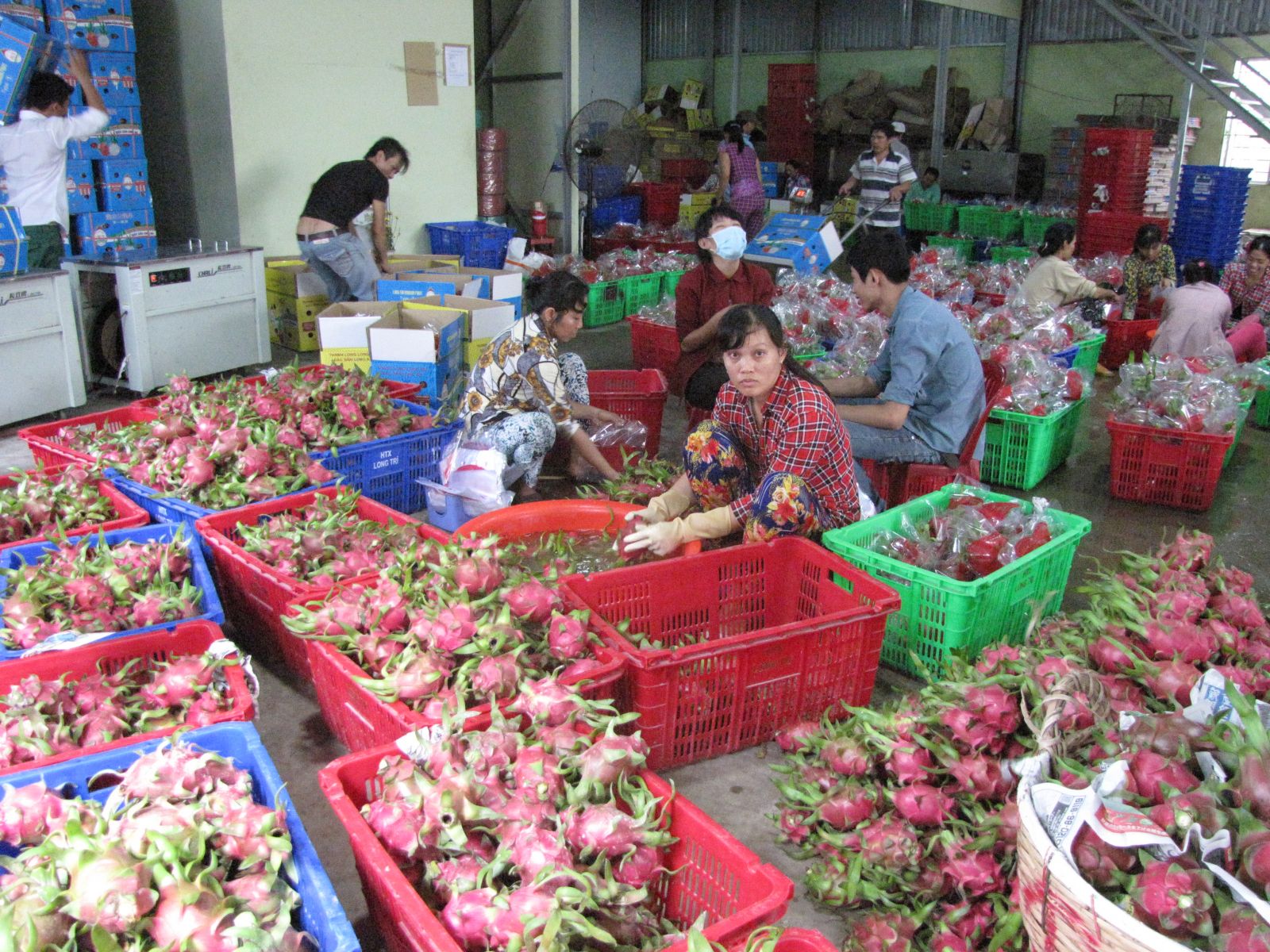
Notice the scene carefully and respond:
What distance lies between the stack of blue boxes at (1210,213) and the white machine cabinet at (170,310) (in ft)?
24.8

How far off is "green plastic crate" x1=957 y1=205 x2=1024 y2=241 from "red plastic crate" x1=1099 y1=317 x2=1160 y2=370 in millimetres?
3654

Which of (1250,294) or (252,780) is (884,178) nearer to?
(1250,294)

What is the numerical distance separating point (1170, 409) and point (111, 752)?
440 centimetres

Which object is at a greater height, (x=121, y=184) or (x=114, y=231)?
(x=121, y=184)

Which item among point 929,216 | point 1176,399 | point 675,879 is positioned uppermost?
point 929,216

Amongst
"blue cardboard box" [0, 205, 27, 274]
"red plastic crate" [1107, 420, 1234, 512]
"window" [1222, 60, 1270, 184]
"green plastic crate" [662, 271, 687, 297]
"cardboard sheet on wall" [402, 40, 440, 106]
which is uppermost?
"cardboard sheet on wall" [402, 40, 440, 106]

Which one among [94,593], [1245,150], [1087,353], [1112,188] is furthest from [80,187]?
[1245,150]

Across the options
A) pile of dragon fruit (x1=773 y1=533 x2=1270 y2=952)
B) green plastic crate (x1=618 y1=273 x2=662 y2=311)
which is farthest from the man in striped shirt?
pile of dragon fruit (x1=773 y1=533 x2=1270 y2=952)

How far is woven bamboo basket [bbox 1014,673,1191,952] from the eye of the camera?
1.29 meters

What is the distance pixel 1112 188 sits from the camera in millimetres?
8891

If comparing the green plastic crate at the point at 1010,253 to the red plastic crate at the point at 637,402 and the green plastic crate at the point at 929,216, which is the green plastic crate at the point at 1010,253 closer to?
the green plastic crate at the point at 929,216

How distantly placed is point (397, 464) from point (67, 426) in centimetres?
135

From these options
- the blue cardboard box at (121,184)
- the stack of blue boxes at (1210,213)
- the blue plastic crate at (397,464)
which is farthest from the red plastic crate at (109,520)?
the stack of blue boxes at (1210,213)

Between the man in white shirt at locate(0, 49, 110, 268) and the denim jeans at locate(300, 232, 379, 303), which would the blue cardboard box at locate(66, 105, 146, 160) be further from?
the denim jeans at locate(300, 232, 379, 303)
